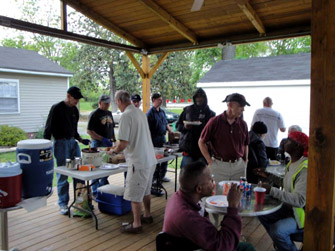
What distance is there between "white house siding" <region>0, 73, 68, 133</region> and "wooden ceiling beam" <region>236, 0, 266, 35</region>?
9.18 meters

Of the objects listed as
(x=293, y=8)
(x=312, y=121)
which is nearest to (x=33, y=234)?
(x=312, y=121)

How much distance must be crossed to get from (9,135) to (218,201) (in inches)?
353

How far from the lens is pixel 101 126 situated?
4504mm

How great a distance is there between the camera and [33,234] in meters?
3.29

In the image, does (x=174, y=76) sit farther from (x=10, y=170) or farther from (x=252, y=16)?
(x=10, y=170)

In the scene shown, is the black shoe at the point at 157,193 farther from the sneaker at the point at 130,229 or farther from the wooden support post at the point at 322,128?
the wooden support post at the point at 322,128

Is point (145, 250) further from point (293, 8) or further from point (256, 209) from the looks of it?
point (293, 8)

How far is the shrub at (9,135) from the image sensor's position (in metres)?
9.16

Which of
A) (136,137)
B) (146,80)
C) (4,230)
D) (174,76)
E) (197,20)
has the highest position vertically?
(174,76)

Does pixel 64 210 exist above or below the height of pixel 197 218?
below

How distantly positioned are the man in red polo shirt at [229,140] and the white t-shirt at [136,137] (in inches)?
25.9

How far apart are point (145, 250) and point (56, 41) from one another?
79.2 ft

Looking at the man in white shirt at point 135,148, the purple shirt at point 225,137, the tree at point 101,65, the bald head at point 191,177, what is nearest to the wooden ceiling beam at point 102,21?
the man in white shirt at point 135,148

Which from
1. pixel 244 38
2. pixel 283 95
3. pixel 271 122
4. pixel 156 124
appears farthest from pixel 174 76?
pixel 156 124
